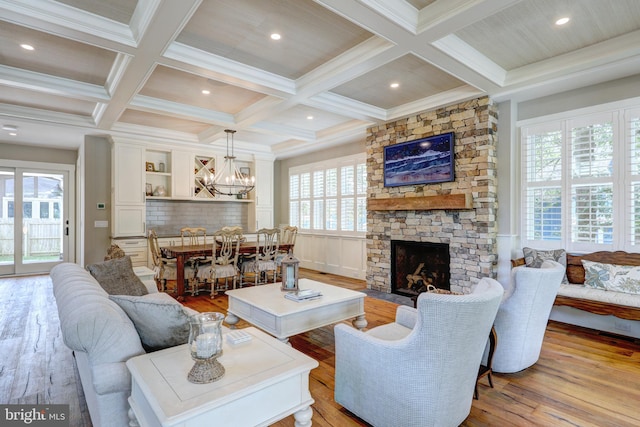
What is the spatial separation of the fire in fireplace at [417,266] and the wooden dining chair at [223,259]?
8.54ft

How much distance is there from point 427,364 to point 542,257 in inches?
121

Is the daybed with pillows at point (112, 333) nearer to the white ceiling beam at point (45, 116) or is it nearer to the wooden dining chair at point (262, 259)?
the wooden dining chair at point (262, 259)

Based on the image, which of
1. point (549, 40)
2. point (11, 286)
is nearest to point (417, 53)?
point (549, 40)

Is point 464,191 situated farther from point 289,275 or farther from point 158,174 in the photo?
point 158,174

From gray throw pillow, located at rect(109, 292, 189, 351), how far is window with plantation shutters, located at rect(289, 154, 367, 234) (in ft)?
16.4

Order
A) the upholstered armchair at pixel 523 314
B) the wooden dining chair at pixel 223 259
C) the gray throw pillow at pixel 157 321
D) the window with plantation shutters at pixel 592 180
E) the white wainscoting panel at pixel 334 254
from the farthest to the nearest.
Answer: the white wainscoting panel at pixel 334 254, the wooden dining chair at pixel 223 259, the window with plantation shutters at pixel 592 180, the upholstered armchair at pixel 523 314, the gray throw pillow at pixel 157 321

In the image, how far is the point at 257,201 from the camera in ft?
26.2

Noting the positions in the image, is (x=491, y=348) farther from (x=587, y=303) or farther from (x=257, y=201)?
(x=257, y=201)

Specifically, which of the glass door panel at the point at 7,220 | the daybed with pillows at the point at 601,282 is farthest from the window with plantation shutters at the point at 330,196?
the glass door panel at the point at 7,220

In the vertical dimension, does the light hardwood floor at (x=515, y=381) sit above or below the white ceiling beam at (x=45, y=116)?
below

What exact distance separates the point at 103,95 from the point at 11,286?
429 cm

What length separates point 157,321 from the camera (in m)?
1.75

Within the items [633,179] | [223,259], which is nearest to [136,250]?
[223,259]

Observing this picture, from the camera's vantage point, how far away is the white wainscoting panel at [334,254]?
6.56m
